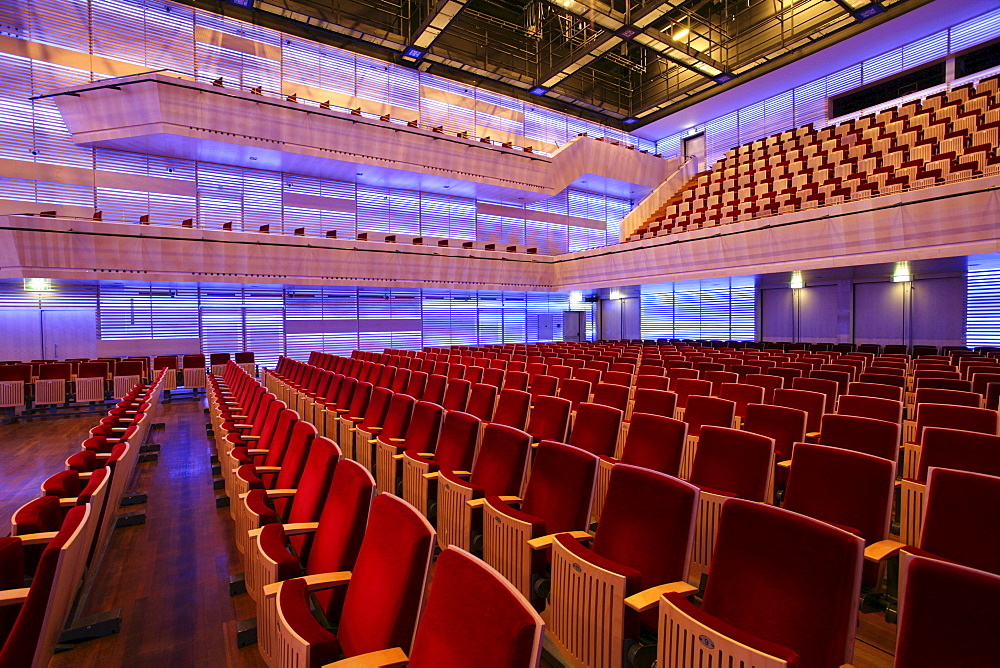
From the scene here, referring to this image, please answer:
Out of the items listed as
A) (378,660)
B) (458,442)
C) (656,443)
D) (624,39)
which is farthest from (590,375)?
(624,39)

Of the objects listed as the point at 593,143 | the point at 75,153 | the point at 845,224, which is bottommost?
the point at 845,224

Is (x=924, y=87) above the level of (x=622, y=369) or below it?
above

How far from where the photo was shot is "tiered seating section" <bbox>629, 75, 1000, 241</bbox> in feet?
32.9

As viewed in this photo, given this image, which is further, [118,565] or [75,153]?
[75,153]

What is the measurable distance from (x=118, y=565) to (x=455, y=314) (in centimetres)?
1322

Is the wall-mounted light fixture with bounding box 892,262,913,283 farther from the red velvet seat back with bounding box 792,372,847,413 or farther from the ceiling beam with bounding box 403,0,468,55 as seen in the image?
the ceiling beam with bounding box 403,0,468,55

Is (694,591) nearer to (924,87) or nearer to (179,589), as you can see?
(179,589)

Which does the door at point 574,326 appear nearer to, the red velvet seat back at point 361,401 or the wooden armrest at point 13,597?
the red velvet seat back at point 361,401

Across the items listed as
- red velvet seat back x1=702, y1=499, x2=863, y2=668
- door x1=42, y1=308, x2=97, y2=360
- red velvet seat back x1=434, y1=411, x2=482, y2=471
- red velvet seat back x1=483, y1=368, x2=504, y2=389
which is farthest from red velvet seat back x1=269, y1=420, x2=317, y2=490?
door x1=42, y1=308, x2=97, y2=360

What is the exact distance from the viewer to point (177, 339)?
12.0m

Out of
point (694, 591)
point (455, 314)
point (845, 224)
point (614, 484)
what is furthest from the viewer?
point (455, 314)

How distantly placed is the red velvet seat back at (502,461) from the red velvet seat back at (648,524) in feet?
2.01

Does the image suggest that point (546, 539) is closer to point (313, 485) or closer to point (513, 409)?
point (313, 485)

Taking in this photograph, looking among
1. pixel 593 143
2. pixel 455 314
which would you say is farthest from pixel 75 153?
pixel 593 143
